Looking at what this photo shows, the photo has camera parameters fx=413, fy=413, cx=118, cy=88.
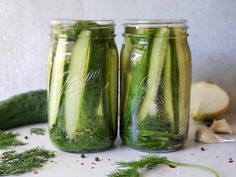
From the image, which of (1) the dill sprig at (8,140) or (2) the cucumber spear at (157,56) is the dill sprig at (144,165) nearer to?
(2) the cucumber spear at (157,56)

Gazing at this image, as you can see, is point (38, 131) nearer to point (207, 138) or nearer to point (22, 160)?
point (22, 160)

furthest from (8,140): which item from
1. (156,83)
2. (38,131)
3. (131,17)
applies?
(131,17)

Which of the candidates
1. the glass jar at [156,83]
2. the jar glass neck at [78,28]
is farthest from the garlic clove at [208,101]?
→ the jar glass neck at [78,28]

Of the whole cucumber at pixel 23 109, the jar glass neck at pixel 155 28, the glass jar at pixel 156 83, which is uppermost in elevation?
the jar glass neck at pixel 155 28

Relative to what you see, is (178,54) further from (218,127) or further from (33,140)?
(33,140)

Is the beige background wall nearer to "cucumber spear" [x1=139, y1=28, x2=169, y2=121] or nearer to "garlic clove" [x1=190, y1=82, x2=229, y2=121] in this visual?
"garlic clove" [x1=190, y1=82, x2=229, y2=121]
